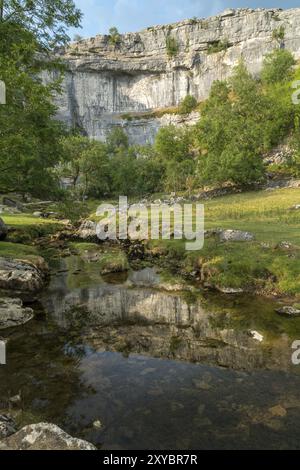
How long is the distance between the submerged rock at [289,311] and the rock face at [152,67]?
121330mm

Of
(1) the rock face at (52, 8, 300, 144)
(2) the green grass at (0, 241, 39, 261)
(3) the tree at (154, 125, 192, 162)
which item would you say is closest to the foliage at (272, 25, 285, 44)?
(1) the rock face at (52, 8, 300, 144)

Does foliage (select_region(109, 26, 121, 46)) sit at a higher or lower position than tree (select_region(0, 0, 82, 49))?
higher

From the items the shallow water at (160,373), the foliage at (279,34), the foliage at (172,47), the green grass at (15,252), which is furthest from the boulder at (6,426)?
the foliage at (172,47)

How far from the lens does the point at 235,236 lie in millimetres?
23469

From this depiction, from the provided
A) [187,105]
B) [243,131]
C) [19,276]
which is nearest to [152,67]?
[187,105]

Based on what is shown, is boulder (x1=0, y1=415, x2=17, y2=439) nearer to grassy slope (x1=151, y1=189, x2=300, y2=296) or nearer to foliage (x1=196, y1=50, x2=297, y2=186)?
grassy slope (x1=151, y1=189, x2=300, y2=296)

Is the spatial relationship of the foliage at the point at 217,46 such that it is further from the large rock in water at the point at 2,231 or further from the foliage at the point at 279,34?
the large rock in water at the point at 2,231

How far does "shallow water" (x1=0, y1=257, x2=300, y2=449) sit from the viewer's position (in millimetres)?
7770

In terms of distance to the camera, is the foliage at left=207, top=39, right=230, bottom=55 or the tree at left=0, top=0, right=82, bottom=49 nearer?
the tree at left=0, top=0, right=82, bottom=49

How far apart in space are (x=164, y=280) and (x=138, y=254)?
768 cm

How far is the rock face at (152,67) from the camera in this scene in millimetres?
128625

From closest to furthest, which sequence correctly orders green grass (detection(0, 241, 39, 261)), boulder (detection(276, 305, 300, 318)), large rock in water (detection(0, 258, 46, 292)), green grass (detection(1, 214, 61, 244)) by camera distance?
boulder (detection(276, 305, 300, 318))
large rock in water (detection(0, 258, 46, 292))
green grass (detection(0, 241, 39, 261))
green grass (detection(1, 214, 61, 244))

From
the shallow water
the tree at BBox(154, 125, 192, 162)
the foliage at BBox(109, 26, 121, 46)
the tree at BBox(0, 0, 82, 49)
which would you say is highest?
the foliage at BBox(109, 26, 121, 46)

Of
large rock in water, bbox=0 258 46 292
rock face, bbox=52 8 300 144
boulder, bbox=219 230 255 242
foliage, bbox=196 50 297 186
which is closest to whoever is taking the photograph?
large rock in water, bbox=0 258 46 292
